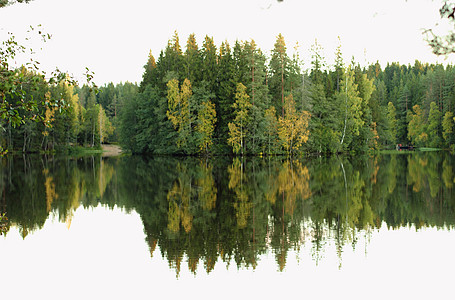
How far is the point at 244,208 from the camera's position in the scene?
50.1ft

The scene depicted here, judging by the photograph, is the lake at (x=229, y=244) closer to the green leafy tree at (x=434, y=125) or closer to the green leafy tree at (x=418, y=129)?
the green leafy tree at (x=434, y=125)

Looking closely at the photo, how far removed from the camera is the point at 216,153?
5834 cm

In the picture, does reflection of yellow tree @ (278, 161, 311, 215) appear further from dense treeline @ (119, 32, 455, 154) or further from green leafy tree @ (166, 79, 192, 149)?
green leafy tree @ (166, 79, 192, 149)

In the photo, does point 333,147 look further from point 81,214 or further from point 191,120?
point 81,214

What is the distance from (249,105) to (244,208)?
39297 millimetres

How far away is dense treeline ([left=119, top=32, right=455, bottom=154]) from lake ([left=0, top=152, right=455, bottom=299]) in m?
35.4

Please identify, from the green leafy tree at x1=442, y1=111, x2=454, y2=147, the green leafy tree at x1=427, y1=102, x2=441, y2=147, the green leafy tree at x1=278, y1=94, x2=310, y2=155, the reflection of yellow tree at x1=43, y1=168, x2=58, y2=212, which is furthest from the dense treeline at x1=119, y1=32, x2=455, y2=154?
the reflection of yellow tree at x1=43, y1=168, x2=58, y2=212

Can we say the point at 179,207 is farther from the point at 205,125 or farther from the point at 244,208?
the point at 205,125

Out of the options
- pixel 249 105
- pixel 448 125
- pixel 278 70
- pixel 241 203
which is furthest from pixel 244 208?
pixel 448 125

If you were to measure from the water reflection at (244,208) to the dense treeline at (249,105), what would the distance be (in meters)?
29.0

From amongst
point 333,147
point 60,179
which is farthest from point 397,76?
Result: point 60,179

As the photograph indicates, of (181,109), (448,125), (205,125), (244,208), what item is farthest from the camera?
(448,125)

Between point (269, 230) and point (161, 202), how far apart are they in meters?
6.57

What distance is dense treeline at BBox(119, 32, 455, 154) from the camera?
55.0 m
